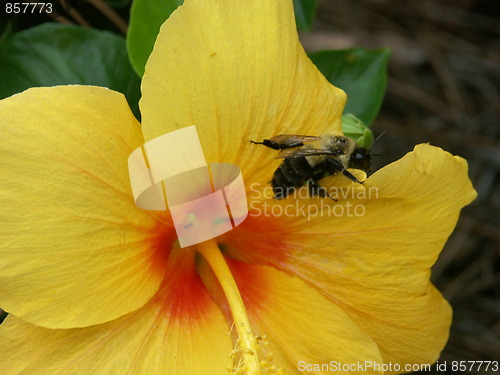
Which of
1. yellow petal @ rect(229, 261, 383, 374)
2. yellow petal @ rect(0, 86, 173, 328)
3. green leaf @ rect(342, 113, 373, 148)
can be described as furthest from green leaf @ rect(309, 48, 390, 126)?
yellow petal @ rect(0, 86, 173, 328)

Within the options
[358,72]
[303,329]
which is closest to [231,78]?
[303,329]

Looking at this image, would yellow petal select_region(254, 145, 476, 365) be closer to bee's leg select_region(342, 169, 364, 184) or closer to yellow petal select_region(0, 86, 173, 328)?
bee's leg select_region(342, 169, 364, 184)

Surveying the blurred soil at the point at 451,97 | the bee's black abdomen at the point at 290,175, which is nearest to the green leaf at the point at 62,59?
the bee's black abdomen at the point at 290,175

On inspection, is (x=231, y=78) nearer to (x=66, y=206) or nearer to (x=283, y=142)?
(x=283, y=142)

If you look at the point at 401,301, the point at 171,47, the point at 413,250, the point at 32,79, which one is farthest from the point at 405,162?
the point at 32,79
